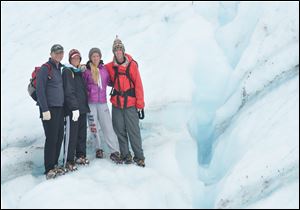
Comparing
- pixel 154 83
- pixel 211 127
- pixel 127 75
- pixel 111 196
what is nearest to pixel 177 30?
pixel 154 83

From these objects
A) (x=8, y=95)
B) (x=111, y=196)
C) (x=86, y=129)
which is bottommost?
(x=111, y=196)

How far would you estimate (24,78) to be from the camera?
7.52m

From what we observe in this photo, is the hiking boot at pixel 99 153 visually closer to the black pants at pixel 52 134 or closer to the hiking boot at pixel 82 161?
the hiking boot at pixel 82 161

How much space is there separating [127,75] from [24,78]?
2.30m

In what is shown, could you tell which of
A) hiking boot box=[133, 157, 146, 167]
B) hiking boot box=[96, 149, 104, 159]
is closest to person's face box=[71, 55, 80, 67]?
hiking boot box=[96, 149, 104, 159]

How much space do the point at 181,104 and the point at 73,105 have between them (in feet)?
7.28

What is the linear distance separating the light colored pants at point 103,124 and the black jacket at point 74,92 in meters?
0.23

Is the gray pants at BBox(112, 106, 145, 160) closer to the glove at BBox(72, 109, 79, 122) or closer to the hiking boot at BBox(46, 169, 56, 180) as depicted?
the glove at BBox(72, 109, 79, 122)

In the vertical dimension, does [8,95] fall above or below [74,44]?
below

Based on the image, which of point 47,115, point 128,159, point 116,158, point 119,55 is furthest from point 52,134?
point 119,55

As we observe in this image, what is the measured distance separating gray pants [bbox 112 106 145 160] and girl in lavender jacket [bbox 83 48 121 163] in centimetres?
14

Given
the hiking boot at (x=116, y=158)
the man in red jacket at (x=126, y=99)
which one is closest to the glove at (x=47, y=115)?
the man in red jacket at (x=126, y=99)

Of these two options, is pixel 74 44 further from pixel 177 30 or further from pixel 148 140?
pixel 148 140

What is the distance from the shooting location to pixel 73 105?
593 centimetres
